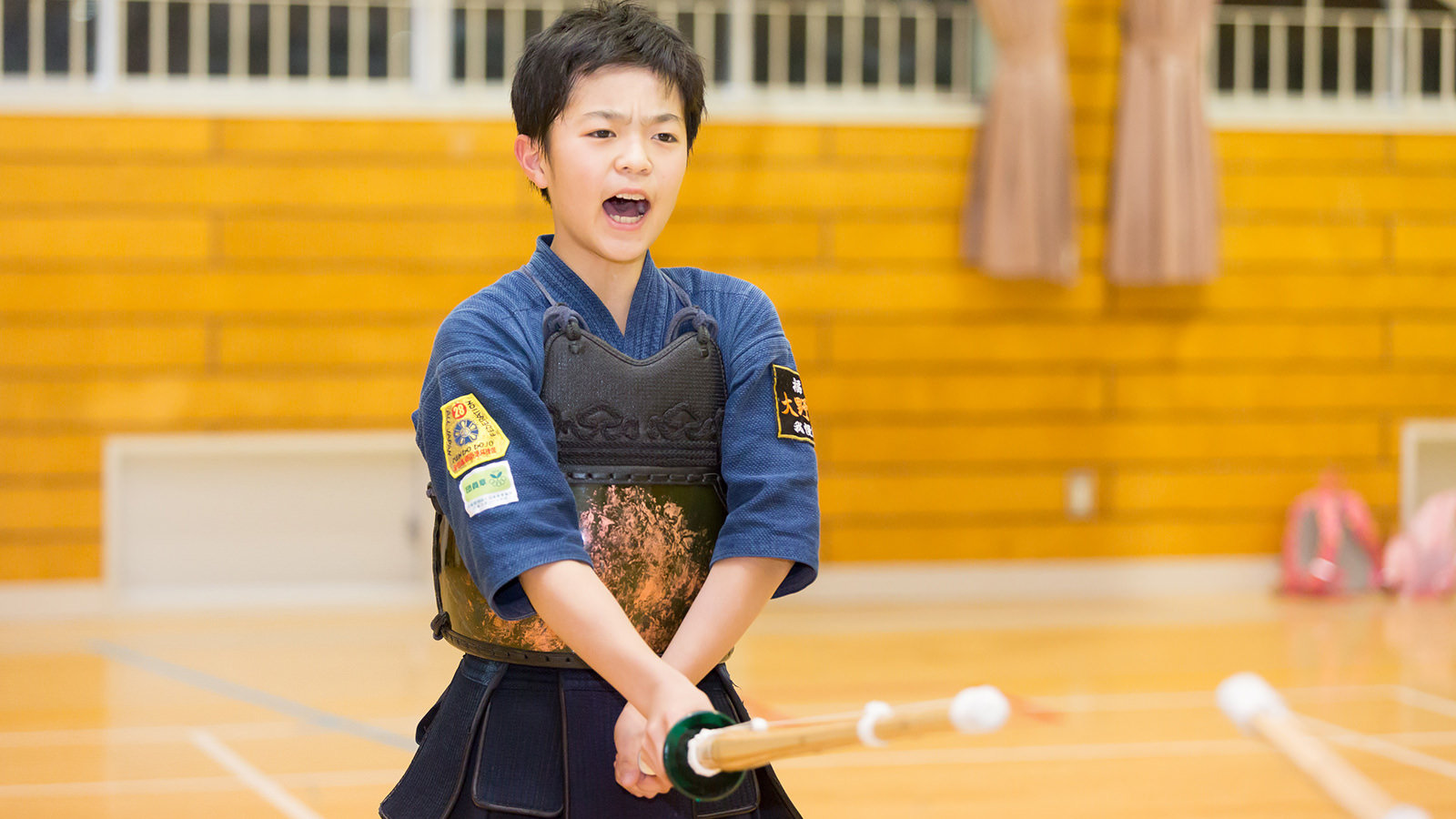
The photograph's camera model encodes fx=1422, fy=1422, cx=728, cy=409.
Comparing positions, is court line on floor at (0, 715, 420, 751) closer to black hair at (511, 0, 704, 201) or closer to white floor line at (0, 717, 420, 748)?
white floor line at (0, 717, 420, 748)

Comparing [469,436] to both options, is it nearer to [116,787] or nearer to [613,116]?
[613,116]

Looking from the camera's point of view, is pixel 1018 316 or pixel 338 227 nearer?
pixel 338 227

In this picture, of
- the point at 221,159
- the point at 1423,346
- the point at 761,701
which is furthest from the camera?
the point at 1423,346

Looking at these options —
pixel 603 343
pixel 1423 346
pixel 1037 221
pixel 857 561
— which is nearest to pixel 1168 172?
pixel 1037 221

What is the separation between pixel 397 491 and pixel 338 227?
0.99m

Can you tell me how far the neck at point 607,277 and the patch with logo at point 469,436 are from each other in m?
0.18

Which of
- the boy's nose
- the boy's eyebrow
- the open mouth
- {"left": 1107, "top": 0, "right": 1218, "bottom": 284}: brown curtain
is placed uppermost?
{"left": 1107, "top": 0, "right": 1218, "bottom": 284}: brown curtain

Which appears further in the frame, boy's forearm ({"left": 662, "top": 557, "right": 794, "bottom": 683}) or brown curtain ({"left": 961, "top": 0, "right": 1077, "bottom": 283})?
brown curtain ({"left": 961, "top": 0, "right": 1077, "bottom": 283})

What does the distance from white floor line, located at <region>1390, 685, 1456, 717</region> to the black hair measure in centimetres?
310

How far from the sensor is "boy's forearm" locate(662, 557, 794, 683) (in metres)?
1.21

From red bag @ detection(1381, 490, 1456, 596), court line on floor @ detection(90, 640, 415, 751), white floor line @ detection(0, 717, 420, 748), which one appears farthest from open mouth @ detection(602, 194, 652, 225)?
red bag @ detection(1381, 490, 1456, 596)

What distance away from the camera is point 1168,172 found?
5.39 m

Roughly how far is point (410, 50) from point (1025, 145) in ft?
7.59

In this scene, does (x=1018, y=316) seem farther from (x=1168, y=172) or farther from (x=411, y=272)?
(x=411, y=272)
